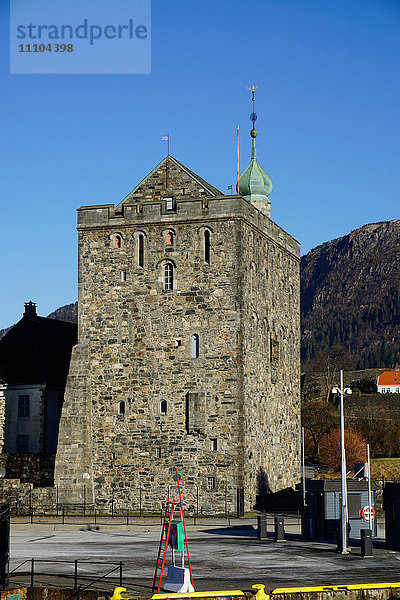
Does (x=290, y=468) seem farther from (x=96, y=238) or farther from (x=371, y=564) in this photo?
(x=371, y=564)

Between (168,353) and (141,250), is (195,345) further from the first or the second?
(141,250)

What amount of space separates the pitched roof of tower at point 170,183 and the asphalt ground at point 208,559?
18.3 meters

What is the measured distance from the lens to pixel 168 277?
5609cm

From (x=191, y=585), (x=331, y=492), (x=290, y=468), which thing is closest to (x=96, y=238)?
(x=290, y=468)

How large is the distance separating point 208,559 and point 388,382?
403 ft

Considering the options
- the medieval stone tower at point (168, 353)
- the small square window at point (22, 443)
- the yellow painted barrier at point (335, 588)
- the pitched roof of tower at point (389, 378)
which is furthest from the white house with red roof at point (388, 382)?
the yellow painted barrier at point (335, 588)

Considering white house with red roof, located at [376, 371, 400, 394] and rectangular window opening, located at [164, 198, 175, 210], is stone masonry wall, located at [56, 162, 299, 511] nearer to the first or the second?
rectangular window opening, located at [164, 198, 175, 210]

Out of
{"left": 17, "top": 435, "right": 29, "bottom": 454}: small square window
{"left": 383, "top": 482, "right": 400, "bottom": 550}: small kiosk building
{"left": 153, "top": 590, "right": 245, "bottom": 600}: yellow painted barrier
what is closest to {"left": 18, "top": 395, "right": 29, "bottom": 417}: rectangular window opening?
{"left": 17, "top": 435, "right": 29, "bottom": 454}: small square window

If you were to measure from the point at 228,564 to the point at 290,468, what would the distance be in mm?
28968

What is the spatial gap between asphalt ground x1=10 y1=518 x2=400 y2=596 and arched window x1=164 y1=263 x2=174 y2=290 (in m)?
13.3

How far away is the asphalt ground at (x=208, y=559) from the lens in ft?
98.8

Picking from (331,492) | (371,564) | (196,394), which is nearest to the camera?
(371,564)

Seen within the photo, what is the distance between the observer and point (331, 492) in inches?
1610

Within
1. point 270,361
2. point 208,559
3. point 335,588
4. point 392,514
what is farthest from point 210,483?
point 335,588
